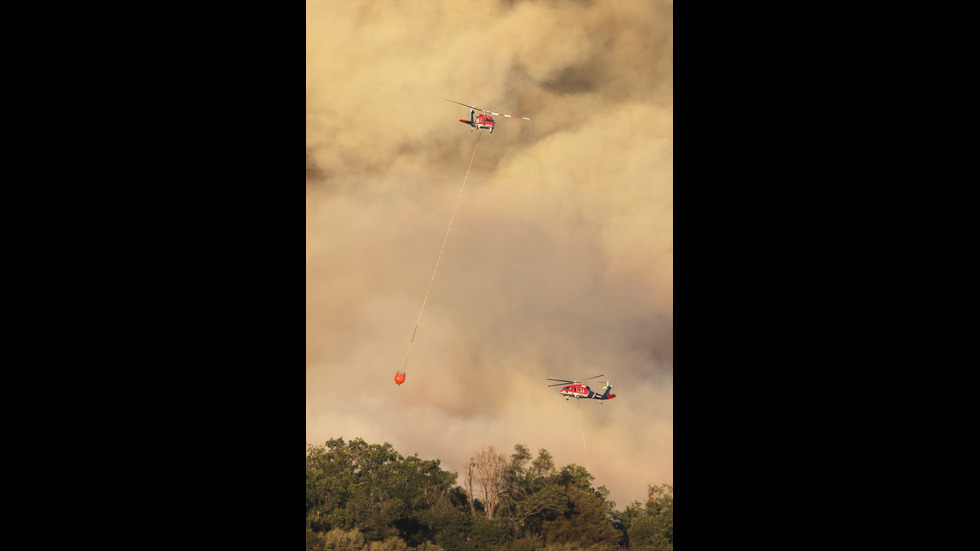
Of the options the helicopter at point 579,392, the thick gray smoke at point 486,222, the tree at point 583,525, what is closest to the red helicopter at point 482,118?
the thick gray smoke at point 486,222

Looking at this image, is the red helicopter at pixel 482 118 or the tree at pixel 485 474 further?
the red helicopter at pixel 482 118

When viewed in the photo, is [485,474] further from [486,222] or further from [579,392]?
[486,222]

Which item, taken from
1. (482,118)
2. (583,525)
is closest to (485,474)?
(583,525)

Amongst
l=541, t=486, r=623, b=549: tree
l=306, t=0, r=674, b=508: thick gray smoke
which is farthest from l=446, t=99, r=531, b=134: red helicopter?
l=541, t=486, r=623, b=549: tree

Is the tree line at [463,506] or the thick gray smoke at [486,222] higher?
the thick gray smoke at [486,222]

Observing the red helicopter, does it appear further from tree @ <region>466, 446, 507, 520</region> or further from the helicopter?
tree @ <region>466, 446, 507, 520</region>

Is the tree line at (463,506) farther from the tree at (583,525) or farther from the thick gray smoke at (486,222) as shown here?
the thick gray smoke at (486,222)
